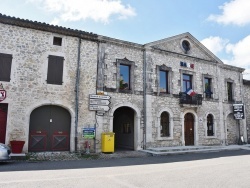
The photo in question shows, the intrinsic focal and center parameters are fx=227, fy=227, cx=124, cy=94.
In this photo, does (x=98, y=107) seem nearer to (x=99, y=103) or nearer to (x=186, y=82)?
(x=99, y=103)

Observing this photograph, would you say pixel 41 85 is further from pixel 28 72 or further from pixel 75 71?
pixel 75 71

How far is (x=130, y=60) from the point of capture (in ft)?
49.4

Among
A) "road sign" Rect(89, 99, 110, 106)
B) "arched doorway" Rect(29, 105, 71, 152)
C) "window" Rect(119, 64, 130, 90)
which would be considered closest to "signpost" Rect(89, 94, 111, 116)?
"road sign" Rect(89, 99, 110, 106)

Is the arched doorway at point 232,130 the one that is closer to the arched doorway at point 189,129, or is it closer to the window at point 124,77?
the arched doorway at point 189,129

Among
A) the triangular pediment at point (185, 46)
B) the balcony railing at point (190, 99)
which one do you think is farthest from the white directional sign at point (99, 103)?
the balcony railing at point (190, 99)

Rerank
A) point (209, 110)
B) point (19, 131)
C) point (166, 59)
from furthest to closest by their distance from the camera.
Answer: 1. point (209, 110)
2. point (166, 59)
3. point (19, 131)

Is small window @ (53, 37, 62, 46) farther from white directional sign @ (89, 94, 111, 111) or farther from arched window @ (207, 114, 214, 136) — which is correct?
arched window @ (207, 114, 214, 136)

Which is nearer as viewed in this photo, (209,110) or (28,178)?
(28,178)

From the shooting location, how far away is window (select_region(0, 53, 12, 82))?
37.9 feet

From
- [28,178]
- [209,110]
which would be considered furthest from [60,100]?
[209,110]

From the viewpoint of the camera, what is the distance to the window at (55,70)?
1253 centimetres

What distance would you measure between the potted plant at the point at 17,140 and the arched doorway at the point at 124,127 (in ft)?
23.2

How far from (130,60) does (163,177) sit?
961cm

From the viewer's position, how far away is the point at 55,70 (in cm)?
1271
